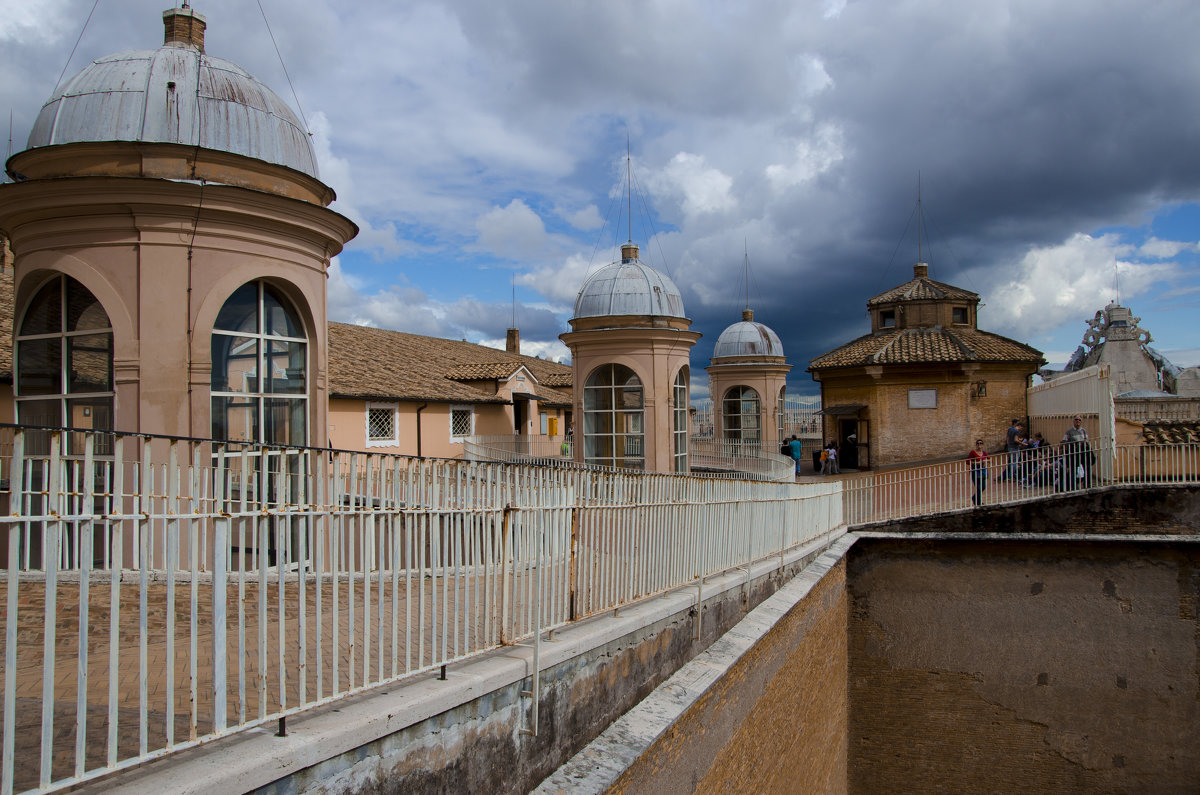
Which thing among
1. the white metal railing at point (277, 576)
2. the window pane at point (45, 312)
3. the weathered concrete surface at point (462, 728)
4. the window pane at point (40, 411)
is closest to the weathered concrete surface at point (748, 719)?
the weathered concrete surface at point (462, 728)

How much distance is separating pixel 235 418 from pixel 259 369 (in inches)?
21.7

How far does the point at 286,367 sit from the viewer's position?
8.41 metres

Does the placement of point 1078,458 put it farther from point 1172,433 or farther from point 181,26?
point 181,26

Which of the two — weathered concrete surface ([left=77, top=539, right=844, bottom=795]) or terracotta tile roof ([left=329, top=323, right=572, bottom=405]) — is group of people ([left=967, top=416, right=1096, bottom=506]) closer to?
weathered concrete surface ([left=77, top=539, right=844, bottom=795])

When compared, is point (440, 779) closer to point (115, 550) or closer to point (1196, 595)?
point (115, 550)

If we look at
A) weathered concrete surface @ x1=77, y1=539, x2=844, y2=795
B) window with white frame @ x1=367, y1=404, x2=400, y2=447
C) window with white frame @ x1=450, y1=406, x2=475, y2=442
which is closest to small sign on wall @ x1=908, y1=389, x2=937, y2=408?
window with white frame @ x1=450, y1=406, x2=475, y2=442

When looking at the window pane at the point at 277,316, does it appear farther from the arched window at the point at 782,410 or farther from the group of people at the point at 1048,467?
the arched window at the point at 782,410

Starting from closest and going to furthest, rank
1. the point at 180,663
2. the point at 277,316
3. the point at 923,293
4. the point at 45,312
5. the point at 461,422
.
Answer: the point at 180,663, the point at 45,312, the point at 277,316, the point at 461,422, the point at 923,293

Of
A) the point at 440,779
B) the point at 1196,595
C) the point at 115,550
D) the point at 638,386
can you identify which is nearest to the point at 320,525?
the point at 115,550

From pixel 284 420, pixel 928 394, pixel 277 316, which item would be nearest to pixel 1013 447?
pixel 928 394

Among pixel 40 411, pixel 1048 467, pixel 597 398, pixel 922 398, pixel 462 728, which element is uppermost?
pixel 922 398

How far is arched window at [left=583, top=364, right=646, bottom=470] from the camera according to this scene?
1650 cm

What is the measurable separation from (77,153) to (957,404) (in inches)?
877

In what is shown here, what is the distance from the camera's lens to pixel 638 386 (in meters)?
16.4
